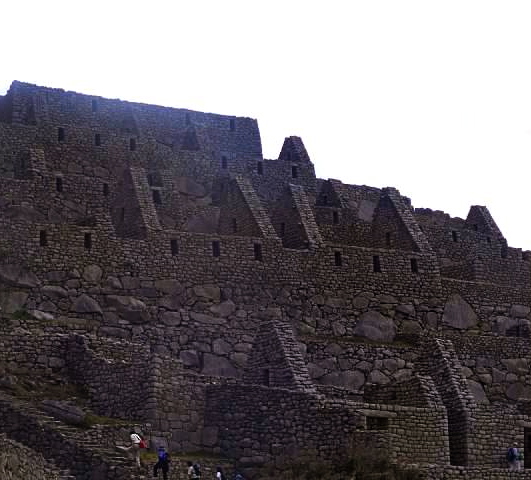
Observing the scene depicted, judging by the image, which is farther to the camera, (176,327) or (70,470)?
(176,327)

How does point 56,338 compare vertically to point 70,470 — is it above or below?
above

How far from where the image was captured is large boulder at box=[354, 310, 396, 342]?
173 ft

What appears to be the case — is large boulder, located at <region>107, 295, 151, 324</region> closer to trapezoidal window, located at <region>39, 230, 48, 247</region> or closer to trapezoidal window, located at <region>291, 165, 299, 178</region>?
trapezoidal window, located at <region>39, 230, 48, 247</region>

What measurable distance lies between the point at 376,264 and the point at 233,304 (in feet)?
21.2

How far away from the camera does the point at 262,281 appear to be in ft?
170

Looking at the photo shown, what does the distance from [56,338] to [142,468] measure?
7668 mm

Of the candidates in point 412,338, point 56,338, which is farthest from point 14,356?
point 412,338

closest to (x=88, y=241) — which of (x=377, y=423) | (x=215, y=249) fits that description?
(x=215, y=249)

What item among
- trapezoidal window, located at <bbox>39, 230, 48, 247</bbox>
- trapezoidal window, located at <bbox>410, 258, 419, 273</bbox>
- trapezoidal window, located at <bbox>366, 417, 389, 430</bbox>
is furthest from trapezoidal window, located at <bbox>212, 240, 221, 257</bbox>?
trapezoidal window, located at <bbox>366, 417, 389, 430</bbox>

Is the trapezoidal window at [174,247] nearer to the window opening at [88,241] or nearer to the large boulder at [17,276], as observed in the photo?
the window opening at [88,241]

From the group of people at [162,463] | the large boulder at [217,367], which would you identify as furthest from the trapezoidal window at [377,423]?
the large boulder at [217,367]

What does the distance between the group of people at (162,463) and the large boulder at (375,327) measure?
523 inches

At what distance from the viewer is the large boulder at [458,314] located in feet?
182

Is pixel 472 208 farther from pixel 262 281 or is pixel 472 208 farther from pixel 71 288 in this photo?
pixel 71 288
